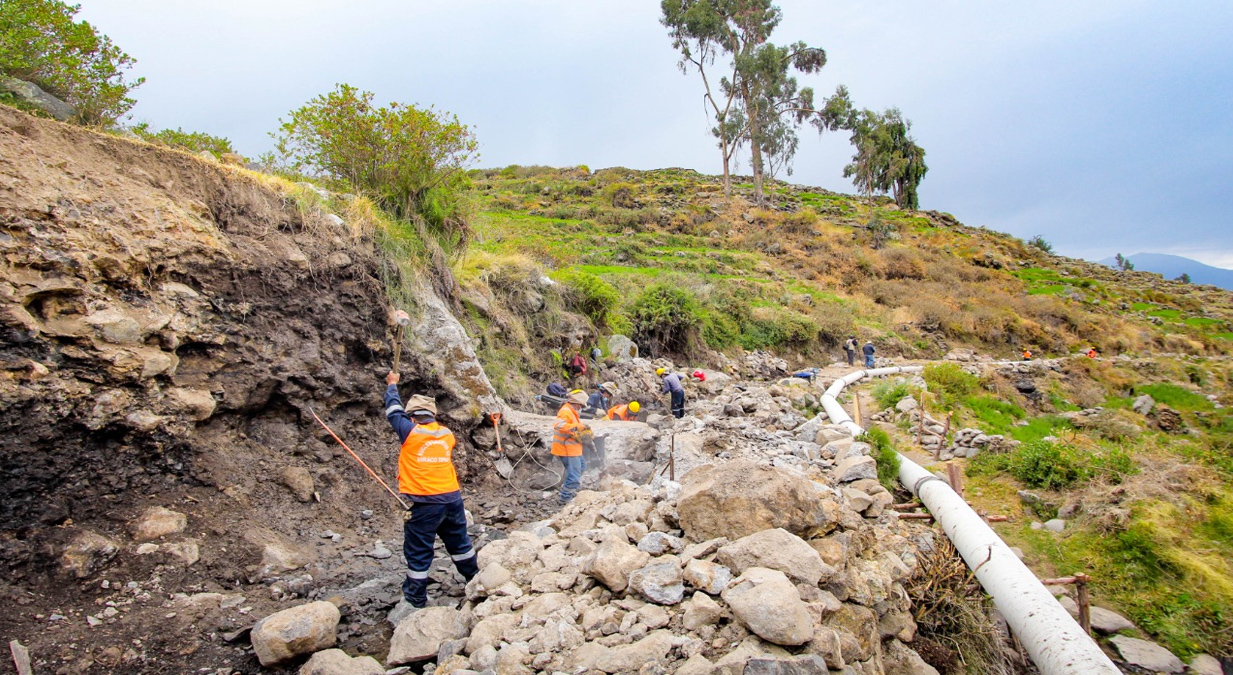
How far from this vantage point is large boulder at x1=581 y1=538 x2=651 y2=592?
367cm

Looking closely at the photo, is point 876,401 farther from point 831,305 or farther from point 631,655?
point 831,305

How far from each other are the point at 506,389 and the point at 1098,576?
324 inches

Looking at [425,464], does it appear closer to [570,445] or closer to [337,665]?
[337,665]

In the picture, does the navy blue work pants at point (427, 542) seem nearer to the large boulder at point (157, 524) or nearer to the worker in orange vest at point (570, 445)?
the large boulder at point (157, 524)

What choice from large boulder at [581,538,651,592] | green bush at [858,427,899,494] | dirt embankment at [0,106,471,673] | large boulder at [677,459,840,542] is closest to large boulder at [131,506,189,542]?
dirt embankment at [0,106,471,673]

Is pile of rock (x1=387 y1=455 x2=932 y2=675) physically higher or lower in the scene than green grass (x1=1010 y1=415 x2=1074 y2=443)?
lower

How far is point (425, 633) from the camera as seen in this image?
371cm

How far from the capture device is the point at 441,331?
783 cm

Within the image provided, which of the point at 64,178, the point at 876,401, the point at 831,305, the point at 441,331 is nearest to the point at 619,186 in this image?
the point at 831,305

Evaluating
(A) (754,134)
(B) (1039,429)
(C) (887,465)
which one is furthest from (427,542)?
(A) (754,134)

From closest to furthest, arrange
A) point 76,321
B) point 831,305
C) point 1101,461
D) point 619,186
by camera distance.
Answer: point 76,321 → point 1101,461 → point 831,305 → point 619,186

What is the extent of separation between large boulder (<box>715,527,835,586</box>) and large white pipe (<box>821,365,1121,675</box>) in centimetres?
160

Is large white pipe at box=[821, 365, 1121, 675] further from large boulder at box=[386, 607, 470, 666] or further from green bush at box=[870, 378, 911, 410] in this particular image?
green bush at box=[870, 378, 911, 410]

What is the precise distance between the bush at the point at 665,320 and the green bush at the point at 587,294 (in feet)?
6.91
